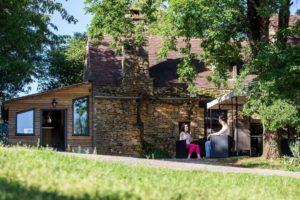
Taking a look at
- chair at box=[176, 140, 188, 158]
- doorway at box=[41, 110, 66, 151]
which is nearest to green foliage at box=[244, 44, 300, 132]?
chair at box=[176, 140, 188, 158]

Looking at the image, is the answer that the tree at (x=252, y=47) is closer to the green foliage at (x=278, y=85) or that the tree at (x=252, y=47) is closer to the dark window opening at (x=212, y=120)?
the green foliage at (x=278, y=85)

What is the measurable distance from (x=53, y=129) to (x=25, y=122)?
2.08m

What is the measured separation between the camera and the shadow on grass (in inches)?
245

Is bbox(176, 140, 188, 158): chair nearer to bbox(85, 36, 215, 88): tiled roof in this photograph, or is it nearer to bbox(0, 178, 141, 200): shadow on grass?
bbox(85, 36, 215, 88): tiled roof

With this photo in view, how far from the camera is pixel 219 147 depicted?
875 inches

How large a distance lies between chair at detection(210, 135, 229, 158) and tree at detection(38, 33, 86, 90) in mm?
20116

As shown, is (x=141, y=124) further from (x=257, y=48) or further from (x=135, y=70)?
(x=257, y=48)

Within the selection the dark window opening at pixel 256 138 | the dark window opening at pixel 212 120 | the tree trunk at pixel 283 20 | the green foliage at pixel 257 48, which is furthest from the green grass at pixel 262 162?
the dark window opening at pixel 212 120

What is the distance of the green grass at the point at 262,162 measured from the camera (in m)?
18.8

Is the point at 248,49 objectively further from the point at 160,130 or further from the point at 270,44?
the point at 160,130

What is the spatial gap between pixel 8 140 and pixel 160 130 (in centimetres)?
724

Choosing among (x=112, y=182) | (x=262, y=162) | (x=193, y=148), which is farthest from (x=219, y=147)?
(x=112, y=182)

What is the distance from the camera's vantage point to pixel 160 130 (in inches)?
1055

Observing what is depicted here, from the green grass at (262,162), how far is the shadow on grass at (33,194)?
12435 millimetres
